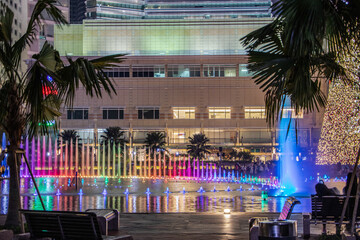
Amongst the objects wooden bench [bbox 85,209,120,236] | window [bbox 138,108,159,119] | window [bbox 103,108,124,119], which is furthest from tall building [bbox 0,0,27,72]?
wooden bench [bbox 85,209,120,236]

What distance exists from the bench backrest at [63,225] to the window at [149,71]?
9420 centimetres

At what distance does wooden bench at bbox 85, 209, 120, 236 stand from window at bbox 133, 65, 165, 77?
89989 millimetres

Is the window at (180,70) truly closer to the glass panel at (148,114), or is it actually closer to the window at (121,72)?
the glass panel at (148,114)

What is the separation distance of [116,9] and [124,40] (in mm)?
44185

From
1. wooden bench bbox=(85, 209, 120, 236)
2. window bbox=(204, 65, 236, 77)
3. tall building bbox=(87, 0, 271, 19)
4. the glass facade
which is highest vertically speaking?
tall building bbox=(87, 0, 271, 19)

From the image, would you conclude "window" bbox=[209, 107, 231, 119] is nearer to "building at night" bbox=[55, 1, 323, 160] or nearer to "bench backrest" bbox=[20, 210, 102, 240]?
"building at night" bbox=[55, 1, 323, 160]

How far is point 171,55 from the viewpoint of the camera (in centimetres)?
10462

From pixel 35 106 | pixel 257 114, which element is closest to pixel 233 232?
pixel 35 106

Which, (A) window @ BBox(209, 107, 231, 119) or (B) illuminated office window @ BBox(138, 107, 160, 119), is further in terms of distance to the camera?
(A) window @ BBox(209, 107, 231, 119)

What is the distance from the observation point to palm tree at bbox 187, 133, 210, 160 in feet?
322

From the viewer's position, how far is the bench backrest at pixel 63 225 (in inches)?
375

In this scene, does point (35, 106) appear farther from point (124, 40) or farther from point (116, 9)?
point (116, 9)

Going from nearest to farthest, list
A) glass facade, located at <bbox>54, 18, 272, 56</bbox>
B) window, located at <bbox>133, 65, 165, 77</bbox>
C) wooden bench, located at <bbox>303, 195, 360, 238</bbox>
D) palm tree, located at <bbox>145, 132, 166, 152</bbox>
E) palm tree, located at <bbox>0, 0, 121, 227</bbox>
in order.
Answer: palm tree, located at <bbox>0, 0, 121, 227</bbox> < wooden bench, located at <bbox>303, 195, 360, 238</bbox> < palm tree, located at <bbox>145, 132, 166, 152</bbox> < window, located at <bbox>133, 65, 165, 77</bbox> < glass facade, located at <bbox>54, 18, 272, 56</bbox>

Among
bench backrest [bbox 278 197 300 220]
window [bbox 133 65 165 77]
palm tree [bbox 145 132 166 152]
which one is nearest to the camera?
bench backrest [bbox 278 197 300 220]
